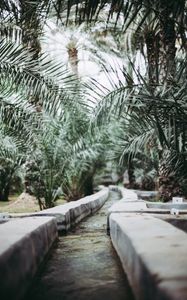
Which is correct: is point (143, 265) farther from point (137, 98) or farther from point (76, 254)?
point (137, 98)

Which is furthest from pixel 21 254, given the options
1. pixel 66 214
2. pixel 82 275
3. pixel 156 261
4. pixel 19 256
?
pixel 66 214

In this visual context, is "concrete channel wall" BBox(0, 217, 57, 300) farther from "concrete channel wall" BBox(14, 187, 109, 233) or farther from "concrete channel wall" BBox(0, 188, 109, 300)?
"concrete channel wall" BBox(14, 187, 109, 233)

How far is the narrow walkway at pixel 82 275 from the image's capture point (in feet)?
7.12

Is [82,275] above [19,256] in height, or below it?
below

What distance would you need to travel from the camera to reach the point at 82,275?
8.37 feet

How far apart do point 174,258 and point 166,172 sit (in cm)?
544

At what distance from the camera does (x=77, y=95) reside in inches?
231

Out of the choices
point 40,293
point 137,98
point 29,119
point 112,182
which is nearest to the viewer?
point 40,293

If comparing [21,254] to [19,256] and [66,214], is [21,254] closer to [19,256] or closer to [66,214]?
[19,256]

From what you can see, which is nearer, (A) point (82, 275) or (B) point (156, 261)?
(B) point (156, 261)

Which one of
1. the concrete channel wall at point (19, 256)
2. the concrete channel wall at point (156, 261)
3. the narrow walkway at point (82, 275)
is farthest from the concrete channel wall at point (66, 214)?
the concrete channel wall at point (156, 261)

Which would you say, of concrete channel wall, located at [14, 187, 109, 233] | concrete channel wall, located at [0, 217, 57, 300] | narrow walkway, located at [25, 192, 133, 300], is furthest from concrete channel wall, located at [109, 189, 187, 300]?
concrete channel wall, located at [14, 187, 109, 233]

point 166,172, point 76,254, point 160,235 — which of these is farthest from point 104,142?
point 160,235

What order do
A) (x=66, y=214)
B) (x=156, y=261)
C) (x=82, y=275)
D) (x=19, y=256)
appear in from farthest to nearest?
(x=66, y=214)
(x=82, y=275)
(x=19, y=256)
(x=156, y=261)
